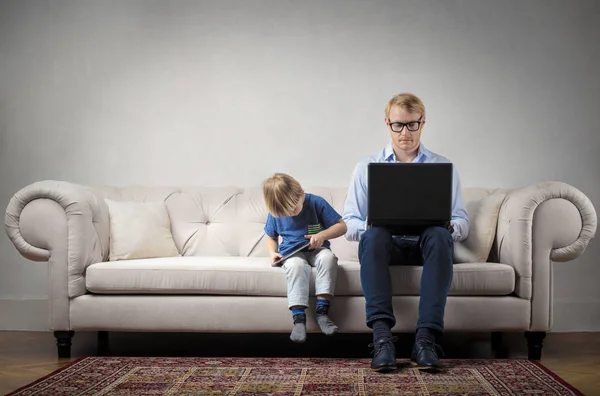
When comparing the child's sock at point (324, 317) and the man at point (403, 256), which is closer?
the man at point (403, 256)

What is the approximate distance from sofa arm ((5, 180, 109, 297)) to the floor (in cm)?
36

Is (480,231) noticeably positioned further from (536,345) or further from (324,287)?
(324,287)

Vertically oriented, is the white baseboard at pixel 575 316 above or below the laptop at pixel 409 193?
below

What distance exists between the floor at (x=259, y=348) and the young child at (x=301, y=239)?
1.25 feet

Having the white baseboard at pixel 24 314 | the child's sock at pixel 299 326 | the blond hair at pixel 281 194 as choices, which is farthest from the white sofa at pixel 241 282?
the white baseboard at pixel 24 314

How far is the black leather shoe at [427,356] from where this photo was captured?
7.60 feet

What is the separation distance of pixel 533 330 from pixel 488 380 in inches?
22.0

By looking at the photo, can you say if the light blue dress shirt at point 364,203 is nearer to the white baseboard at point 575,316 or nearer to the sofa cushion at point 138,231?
the sofa cushion at point 138,231

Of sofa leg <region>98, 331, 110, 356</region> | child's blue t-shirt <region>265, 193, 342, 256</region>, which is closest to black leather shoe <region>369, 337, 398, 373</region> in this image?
child's blue t-shirt <region>265, 193, 342, 256</region>

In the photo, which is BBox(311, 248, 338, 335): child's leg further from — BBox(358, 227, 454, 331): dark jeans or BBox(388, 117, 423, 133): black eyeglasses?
BBox(388, 117, 423, 133): black eyeglasses

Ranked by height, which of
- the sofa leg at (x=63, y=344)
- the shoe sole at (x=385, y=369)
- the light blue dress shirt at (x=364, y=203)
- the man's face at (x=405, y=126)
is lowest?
the sofa leg at (x=63, y=344)

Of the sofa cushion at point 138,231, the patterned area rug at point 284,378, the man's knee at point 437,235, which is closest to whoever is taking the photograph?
the patterned area rug at point 284,378

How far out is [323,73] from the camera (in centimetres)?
380

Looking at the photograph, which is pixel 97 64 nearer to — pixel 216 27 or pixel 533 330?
pixel 216 27
